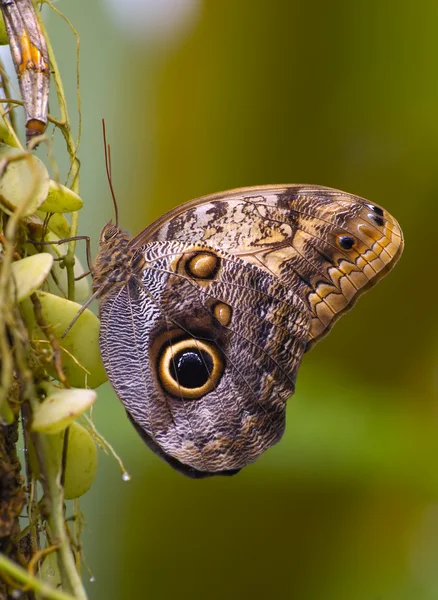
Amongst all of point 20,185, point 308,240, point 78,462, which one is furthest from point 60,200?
point 308,240

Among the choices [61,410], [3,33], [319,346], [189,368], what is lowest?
[319,346]

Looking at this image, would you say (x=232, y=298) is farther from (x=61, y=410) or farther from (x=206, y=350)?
(x=61, y=410)

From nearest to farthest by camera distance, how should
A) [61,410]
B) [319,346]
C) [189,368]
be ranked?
[61,410]
[189,368]
[319,346]

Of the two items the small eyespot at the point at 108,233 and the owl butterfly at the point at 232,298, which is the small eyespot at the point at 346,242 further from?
the small eyespot at the point at 108,233

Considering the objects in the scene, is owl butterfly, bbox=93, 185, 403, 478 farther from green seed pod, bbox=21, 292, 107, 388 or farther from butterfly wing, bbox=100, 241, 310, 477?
green seed pod, bbox=21, 292, 107, 388

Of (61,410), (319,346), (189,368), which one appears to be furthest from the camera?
(319,346)

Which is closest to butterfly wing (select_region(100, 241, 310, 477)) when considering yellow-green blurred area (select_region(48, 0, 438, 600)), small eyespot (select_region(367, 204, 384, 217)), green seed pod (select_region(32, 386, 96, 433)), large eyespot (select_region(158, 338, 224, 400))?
large eyespot (select_region(158, 338, 224, 400))

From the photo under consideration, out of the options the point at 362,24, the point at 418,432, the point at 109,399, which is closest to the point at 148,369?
the point at 109,399
